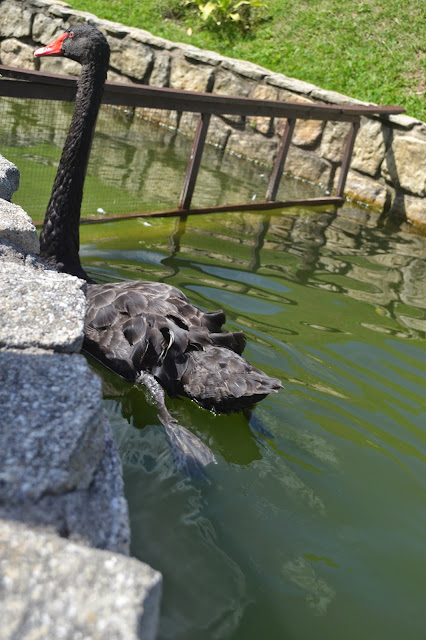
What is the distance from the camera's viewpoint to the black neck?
4.02 meters

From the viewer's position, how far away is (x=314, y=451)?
3.43m

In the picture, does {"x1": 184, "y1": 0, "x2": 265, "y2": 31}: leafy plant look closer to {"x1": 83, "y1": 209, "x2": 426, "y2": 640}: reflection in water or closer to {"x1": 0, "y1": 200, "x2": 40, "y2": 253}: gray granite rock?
{"x1": 83, "y1": 209, "x2": 426, "y2": 640}: reflection in water

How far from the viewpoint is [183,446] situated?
305 centimetres

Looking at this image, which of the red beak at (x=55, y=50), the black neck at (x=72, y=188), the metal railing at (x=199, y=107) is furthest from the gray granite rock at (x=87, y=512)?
the metal railing at (x=199, y=107)

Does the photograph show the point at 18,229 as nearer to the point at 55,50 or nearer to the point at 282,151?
the point at 55,50

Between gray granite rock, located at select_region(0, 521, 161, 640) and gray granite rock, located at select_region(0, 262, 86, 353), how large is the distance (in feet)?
2.31

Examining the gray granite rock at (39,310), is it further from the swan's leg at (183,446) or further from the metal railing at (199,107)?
the metal railing at (199,107)

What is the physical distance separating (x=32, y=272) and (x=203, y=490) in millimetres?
1171

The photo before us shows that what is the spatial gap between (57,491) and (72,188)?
2.75 metres

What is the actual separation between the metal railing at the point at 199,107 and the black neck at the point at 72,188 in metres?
0.79

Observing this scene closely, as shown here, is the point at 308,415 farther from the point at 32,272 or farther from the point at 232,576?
the point at 32,272

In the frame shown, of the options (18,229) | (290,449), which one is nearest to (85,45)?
(18,229)

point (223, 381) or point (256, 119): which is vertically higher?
point (256, 119)

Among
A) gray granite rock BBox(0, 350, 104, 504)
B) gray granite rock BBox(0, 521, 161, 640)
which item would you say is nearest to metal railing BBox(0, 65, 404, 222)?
Answer: gray granite rock BBox(0, 350, 104, 504)
